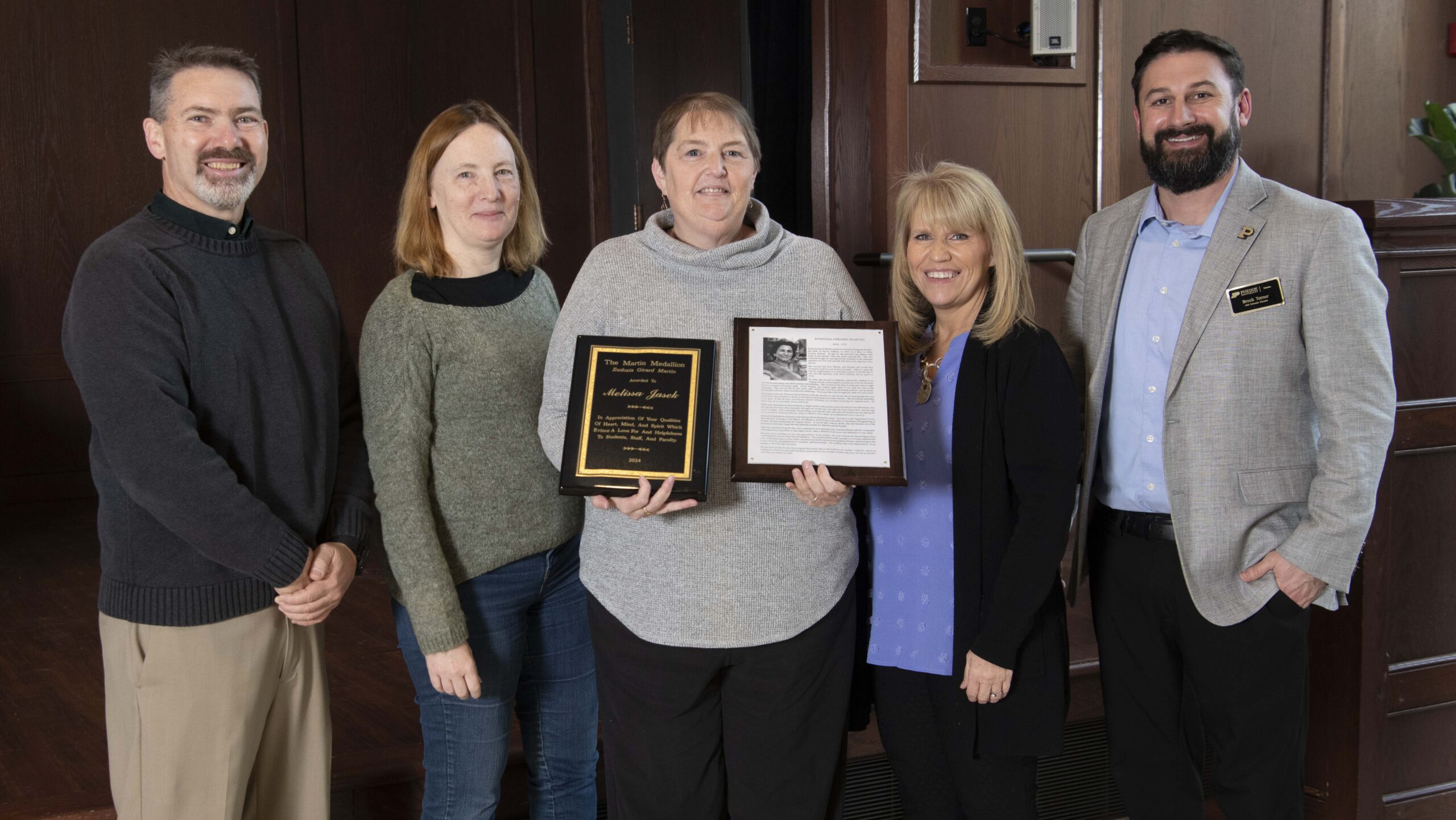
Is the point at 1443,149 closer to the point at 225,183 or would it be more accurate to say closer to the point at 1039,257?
the point at 1039,257

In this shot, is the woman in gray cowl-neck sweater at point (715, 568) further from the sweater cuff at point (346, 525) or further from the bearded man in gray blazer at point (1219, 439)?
the bearded man in gray blazer at point (1219, 439)

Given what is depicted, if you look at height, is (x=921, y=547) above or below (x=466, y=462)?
below

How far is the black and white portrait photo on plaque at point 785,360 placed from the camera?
1.60 m

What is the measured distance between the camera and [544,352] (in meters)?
1.81

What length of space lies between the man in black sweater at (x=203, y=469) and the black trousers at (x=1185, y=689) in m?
1.37

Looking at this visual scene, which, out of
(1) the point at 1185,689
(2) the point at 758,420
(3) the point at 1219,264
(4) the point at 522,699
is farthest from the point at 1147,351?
Result: (4) the point at 522,699

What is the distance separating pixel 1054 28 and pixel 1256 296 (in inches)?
A: 76.8

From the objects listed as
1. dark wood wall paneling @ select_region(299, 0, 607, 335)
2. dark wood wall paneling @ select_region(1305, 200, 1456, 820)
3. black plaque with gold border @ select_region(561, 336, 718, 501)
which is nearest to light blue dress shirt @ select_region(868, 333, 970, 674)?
black plaque with gold border @ select_region(561, 336, 718, 501)

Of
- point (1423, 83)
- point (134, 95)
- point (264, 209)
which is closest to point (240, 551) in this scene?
point (264, 209)

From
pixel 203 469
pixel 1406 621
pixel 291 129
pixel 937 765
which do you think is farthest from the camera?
pixel 291 129

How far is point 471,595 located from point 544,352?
424 mm

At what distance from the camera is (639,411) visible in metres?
1.57

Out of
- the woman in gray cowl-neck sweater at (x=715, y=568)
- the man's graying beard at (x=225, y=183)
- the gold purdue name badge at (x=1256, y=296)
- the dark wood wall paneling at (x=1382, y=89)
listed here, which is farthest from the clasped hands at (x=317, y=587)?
the dark wood wall paneling at (x=1382, y=89)

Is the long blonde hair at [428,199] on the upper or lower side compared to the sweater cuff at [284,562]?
upper
